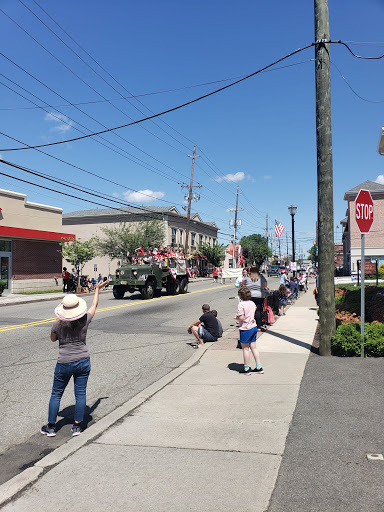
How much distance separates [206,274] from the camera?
62344mm

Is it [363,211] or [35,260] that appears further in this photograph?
[35,260]

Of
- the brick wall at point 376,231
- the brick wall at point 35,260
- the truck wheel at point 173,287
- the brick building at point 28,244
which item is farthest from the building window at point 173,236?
the truck wheel at point 173,287

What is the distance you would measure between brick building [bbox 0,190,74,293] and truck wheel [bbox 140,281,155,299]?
389 inches

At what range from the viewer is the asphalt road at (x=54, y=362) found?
4797 millimetres

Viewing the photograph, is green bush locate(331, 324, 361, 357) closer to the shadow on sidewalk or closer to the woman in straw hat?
the shadow on sidewalk

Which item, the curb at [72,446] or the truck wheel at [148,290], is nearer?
the curb at [72,446]

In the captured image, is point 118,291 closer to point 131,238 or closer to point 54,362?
point 54,362

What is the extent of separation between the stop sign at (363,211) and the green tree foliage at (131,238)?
44.6m

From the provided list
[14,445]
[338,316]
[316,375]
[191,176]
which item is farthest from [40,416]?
[191,176]

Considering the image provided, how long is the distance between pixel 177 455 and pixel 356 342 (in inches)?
196

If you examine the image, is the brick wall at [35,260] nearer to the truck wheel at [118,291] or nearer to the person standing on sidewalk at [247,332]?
the truck wheel at [118,291]

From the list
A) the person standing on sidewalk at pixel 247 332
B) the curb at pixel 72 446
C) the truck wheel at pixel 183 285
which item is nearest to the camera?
the curb at pixel 72 446

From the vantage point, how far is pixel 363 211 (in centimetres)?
765

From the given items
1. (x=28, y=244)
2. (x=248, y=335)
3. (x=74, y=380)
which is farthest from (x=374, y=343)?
(x=28, y=244)
